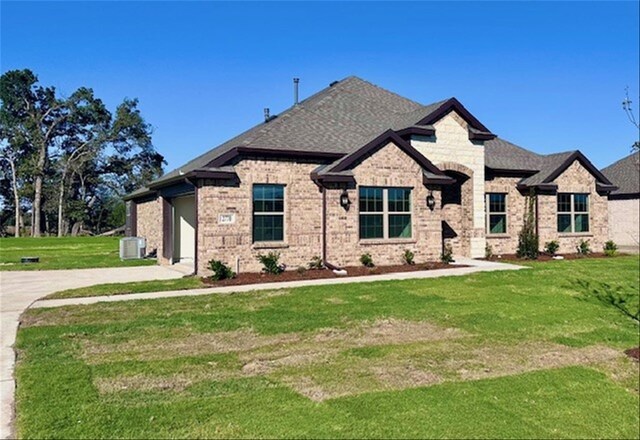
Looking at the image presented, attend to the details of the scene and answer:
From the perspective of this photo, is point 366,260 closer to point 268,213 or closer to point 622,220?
point 268,213

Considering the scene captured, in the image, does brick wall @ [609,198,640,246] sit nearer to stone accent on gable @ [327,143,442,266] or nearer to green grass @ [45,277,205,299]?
stone accent on gable @ [327,143,442,266]

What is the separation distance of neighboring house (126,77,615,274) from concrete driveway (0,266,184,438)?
2.28 m

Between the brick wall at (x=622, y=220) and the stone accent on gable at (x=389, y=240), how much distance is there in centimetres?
1776

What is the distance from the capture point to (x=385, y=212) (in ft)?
53.2

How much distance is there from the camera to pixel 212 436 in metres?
3.82

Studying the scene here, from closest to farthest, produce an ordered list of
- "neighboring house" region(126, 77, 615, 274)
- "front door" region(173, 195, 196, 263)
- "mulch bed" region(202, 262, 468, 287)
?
"mulch bed" region(202, 262, 468, 287)
"neighboring house" region(126, 77, 615, 274)
"front door" region(173, 195, 196, 263)

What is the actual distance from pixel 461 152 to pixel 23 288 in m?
15.4

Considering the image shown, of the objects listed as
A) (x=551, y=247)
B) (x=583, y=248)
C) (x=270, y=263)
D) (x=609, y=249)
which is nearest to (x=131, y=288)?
(x=270, y=263)

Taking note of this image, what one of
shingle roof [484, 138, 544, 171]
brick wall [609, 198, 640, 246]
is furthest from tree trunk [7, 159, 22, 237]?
brick wall [609, 198, 640, 246]

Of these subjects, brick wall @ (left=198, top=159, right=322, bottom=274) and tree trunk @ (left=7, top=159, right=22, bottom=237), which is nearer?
brick wall @ (left=198, top=159, right=322, bottom=274)

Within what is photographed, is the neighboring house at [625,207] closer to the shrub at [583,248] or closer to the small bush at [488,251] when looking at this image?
the shrub at [583,248]

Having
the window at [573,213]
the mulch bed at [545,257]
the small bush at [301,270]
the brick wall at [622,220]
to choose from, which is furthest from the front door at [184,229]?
the brick wall at [622,220]

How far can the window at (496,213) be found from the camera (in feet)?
65.8

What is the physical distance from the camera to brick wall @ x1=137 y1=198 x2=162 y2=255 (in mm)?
23086
